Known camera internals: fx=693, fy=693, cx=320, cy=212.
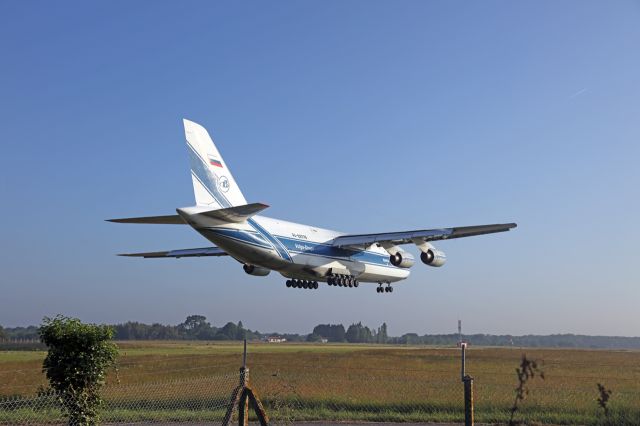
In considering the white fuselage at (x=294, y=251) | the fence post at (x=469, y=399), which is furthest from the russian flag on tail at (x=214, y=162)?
the fence post at (x=469, y=399)

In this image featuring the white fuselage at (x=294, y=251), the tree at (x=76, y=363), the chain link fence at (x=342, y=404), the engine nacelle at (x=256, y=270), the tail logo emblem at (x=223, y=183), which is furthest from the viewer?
the engine nacelle at (x=256, y=270)

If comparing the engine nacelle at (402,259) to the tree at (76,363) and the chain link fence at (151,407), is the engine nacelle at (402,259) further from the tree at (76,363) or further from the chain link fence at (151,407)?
the tree at (76,363)

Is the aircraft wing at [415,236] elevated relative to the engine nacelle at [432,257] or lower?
elevated

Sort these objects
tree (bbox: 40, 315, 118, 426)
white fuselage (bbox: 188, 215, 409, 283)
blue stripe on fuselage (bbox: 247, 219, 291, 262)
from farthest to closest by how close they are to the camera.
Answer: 1. blue stripe on fuselage (bbox: 247, 219, 291, 262)
2. white fuselage (bbox: 188, 215, 409, 283)
3. tree (bbox: 40, 315, 118, 426)

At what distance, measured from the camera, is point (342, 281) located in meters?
35.4

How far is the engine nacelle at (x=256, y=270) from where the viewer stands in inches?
1320

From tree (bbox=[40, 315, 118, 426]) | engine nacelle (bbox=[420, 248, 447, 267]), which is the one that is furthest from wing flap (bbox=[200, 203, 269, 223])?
tree (bbox=[40, 315, 118, 426])

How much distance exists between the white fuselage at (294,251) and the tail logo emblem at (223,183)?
5.66ft

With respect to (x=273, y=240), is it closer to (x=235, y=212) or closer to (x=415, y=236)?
(x=235, y=212)

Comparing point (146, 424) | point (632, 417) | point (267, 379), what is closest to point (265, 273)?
point (267, 379)

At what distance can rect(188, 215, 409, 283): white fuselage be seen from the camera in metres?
28.6

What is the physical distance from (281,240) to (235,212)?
16.9 feet

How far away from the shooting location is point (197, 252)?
1422 inches

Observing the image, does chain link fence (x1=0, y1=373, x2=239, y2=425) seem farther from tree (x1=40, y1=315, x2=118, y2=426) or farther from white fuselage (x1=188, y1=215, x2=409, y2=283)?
white fuselage (x1=188, y1=215, x2=409, y2=283)
